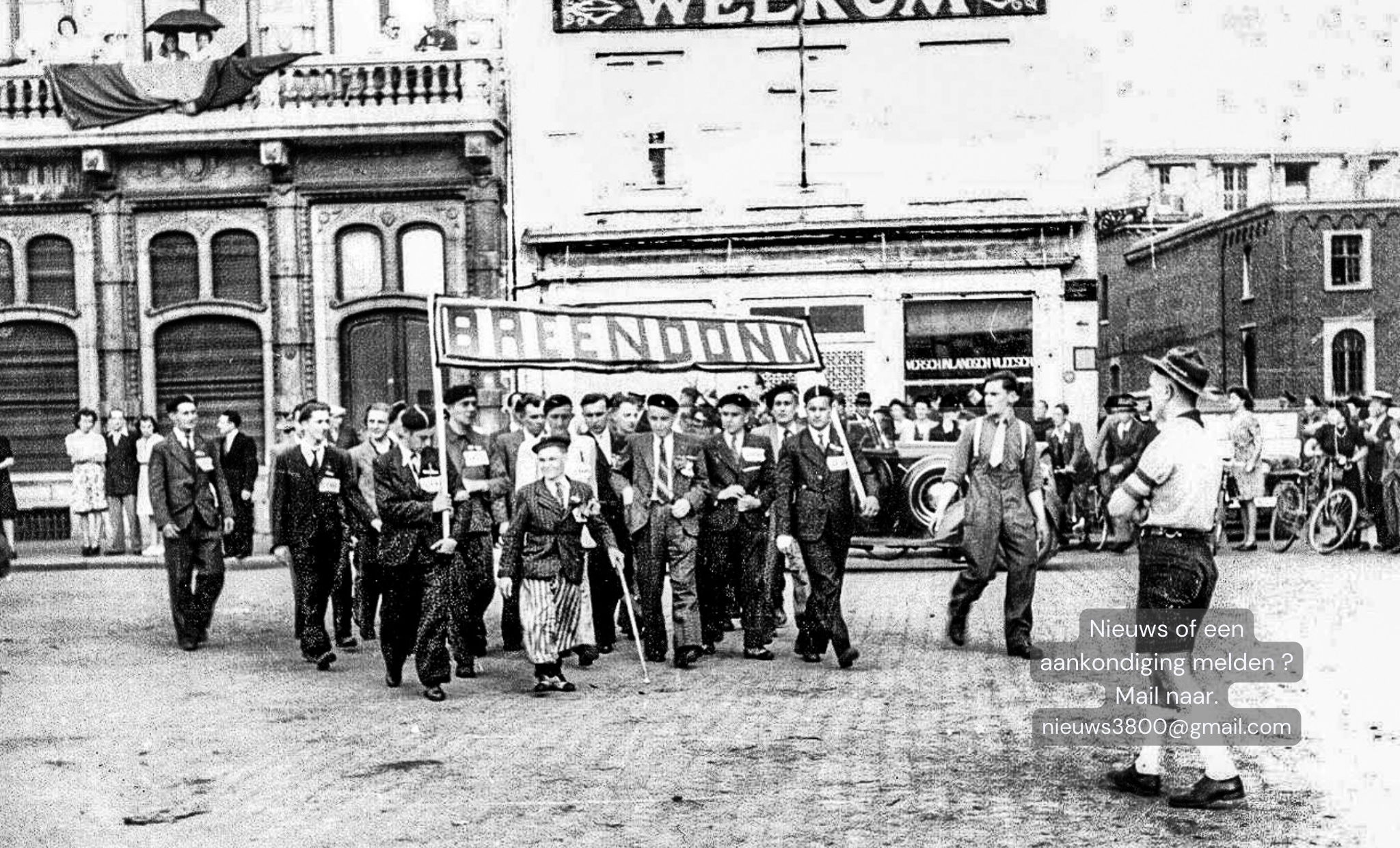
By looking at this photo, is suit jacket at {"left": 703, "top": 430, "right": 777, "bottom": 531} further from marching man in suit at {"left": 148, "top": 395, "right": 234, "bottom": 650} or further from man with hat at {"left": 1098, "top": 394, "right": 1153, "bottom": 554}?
man with hat at {"left": 1098, "top": 394, "right": 1153, "bottom": 554}

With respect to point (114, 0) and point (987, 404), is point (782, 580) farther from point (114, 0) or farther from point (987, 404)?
point (114, 0)

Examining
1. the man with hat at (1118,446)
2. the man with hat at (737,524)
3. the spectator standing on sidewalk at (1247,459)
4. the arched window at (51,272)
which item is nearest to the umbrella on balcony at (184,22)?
the arched window at (51,272)

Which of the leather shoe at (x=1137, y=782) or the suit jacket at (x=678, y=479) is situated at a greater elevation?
the suit jacket at (x=678, y=479)

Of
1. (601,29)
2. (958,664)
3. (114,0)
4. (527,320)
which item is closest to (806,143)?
(601,29)

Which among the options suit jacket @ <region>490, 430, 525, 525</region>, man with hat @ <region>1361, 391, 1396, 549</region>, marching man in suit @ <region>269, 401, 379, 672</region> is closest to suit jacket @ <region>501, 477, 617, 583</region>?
suit jacket @ <region>490, 430, 525, 525</region>

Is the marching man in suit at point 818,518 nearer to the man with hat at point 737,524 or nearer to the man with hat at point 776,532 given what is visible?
the man with hat at point 776,532

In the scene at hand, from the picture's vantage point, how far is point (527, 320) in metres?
13.2

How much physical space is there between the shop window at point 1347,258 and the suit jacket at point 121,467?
30190 millimetres

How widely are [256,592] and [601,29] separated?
496 inches

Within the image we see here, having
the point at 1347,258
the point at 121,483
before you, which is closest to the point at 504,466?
the point at 121,483

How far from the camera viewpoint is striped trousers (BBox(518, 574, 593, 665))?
36.2 ft

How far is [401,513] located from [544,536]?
0.94 metres

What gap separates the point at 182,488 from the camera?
1371 centimetres

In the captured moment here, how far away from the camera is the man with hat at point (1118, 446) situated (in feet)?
66.1
